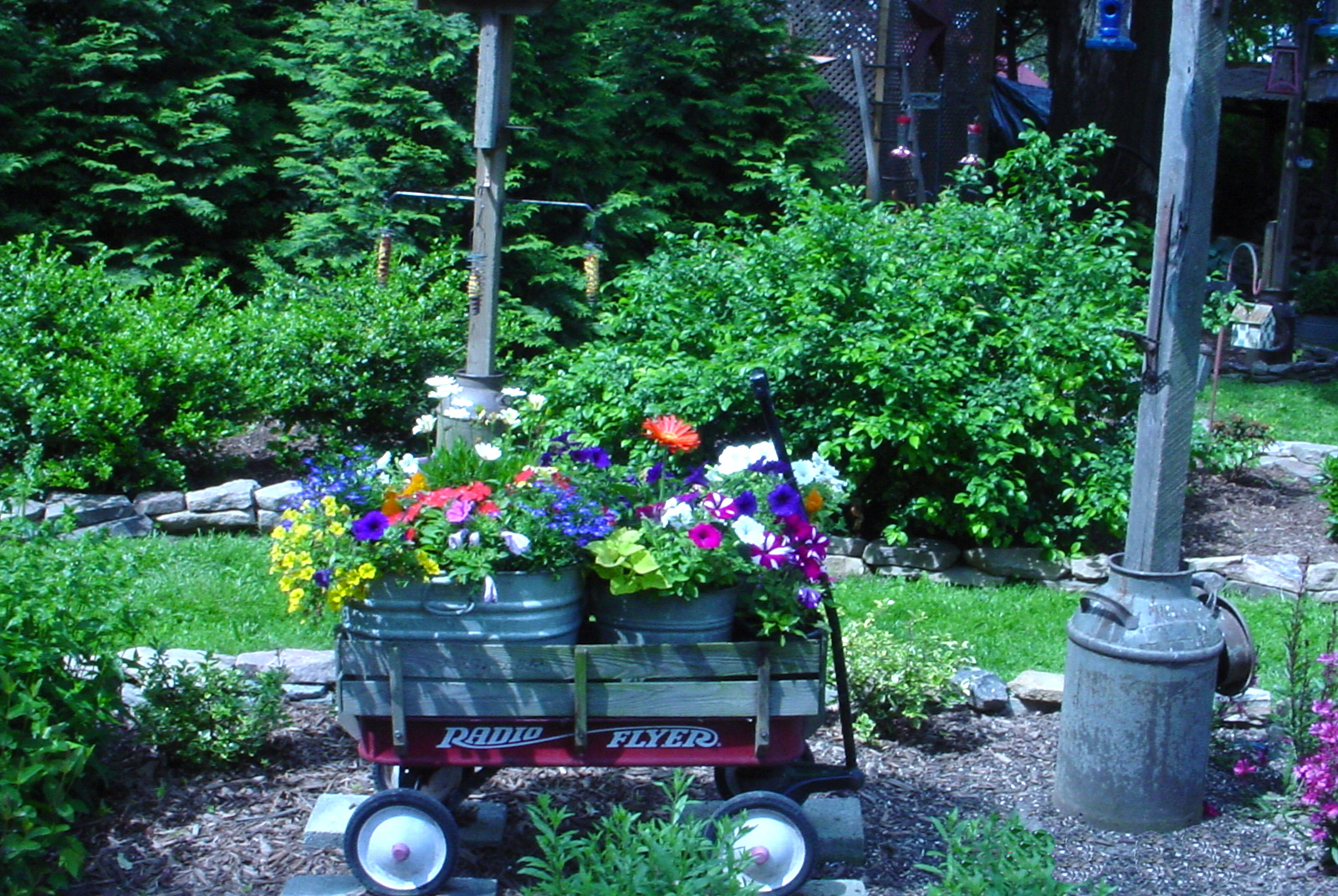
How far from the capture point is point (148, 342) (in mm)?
6512

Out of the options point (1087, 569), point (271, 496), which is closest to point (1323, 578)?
point (1087, 569)

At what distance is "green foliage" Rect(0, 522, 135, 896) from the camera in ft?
9.87

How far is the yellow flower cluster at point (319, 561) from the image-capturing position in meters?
2.94

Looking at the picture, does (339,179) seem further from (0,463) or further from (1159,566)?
(1159,566)

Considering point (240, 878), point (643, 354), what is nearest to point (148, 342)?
point (643, 354)

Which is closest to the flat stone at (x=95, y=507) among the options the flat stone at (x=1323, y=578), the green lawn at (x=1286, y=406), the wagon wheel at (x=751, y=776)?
the wagon wheel at (x=751, y=776)

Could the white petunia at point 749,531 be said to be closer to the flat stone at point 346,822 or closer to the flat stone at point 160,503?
the flat stone at point 346,822

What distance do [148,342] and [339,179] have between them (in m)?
2.73

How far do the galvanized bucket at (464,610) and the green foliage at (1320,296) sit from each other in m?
12.7

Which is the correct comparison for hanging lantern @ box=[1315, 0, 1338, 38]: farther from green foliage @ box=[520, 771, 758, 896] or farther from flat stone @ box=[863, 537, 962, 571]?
green foliage @ box=[520, 771, 758, 896]

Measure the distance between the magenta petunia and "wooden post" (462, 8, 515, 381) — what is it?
2277 millimetres

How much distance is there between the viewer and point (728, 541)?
122 inches

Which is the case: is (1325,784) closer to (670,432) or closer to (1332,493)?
(670,432)

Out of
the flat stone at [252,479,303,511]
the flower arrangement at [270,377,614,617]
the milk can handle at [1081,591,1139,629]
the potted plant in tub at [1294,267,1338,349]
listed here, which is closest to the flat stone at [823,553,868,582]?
the milk can handle at [1081,591,1139,629]
